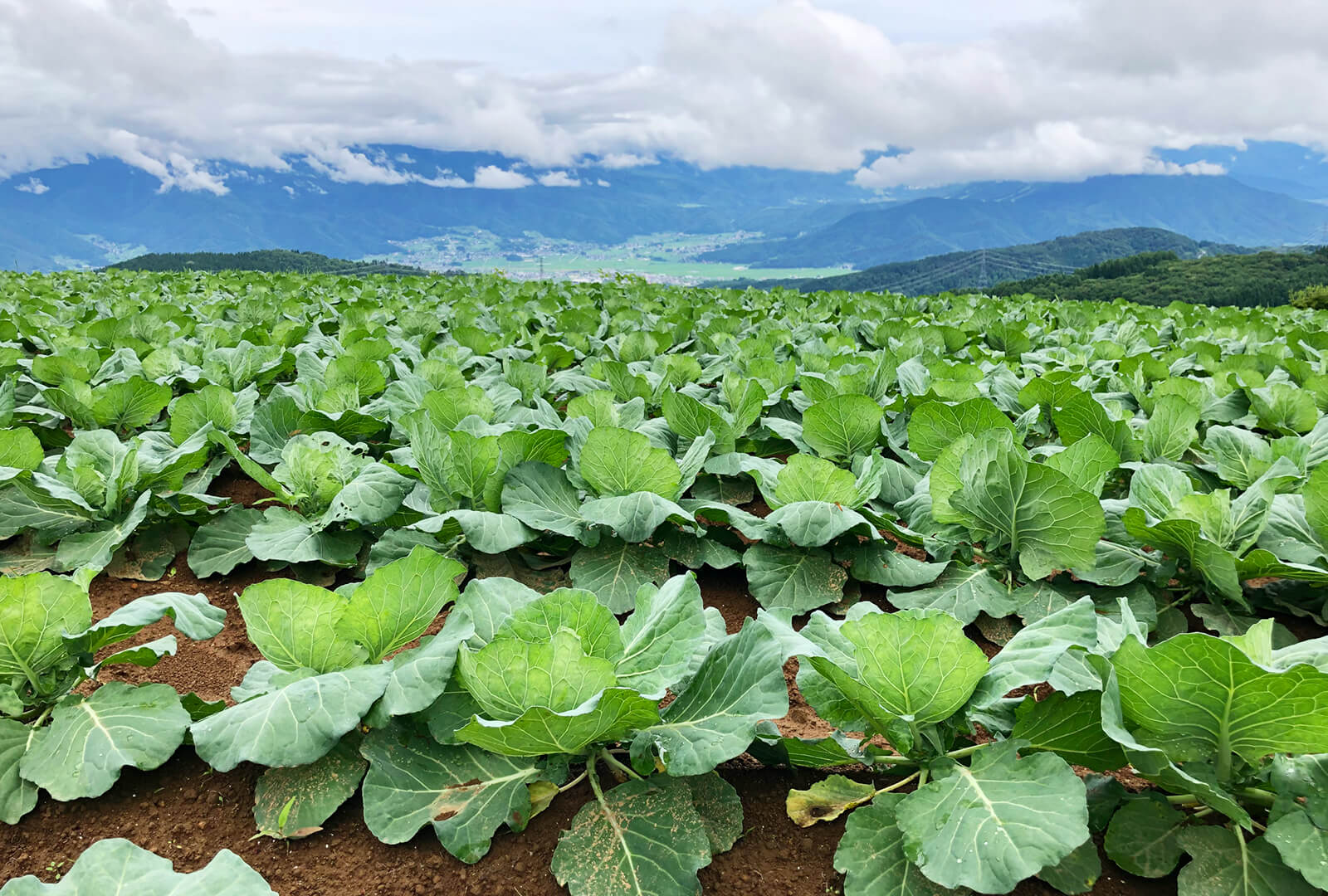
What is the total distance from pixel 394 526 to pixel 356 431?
1044 millimetres

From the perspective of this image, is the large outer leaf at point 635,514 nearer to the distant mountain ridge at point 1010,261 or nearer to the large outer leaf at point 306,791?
the large outer leaf at point 306,791

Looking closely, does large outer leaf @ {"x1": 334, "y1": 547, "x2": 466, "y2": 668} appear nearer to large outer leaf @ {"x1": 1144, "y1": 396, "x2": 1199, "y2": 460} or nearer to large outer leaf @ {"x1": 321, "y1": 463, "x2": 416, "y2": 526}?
large outer leaf @ {"x1": 321, "y1": 463, "x2": 416, "y2": 526}

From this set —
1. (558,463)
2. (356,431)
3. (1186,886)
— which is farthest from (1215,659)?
(356,431)

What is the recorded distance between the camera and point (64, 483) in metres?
3.21

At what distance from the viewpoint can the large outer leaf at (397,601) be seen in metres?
1.97

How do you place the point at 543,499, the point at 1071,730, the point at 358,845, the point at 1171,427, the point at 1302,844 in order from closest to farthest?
1. the point at 1302,844
2. the point at 1071,730
3. the point at 358,845
4. the point at 543,499
5. the point at 1171,427

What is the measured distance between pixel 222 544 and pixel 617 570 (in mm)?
1685

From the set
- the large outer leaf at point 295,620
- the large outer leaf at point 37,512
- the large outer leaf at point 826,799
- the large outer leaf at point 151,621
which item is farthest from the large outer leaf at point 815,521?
the large outer leaf at point 37,512

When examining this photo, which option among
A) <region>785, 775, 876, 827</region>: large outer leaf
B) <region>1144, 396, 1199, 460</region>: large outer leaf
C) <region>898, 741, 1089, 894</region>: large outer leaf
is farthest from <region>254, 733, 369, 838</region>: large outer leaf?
<region>1144, 396, 1199, 460</region>: large outer leaf

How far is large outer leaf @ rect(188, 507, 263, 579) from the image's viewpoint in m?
3.16

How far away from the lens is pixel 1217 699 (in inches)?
58.1

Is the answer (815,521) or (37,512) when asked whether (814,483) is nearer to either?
(815,521)

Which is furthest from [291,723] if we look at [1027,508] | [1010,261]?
[1010,261]

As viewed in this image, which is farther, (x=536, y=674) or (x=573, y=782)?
(x=573, y=782)
